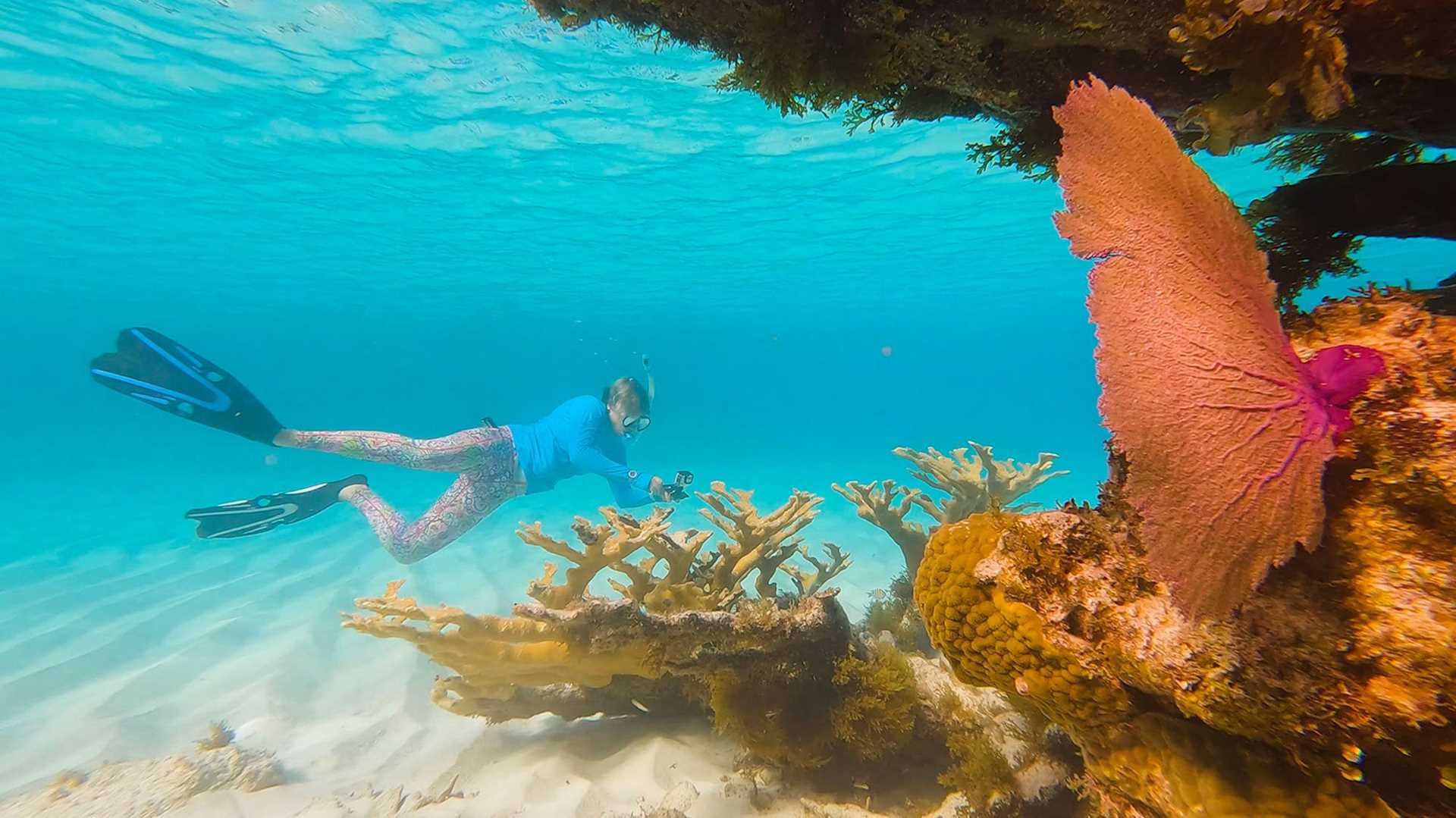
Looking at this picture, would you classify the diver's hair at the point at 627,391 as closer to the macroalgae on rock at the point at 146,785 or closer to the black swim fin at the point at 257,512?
the black swim fin at the point at 257,512

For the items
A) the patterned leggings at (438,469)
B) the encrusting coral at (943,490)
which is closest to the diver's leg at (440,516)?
the patterned leggings at (438,469)

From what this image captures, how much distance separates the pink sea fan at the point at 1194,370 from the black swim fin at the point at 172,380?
9.81m

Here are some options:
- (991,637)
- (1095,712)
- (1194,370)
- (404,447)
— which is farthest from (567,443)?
(1194,370)

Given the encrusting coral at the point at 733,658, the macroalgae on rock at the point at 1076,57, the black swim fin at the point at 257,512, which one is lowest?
the black swim fin at the point at 257,512

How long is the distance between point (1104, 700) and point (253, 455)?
260 ft

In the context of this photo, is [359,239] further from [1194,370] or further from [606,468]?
[1194,370]

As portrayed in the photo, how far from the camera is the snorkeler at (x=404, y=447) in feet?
25.6

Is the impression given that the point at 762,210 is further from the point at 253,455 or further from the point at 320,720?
the point at 253,455

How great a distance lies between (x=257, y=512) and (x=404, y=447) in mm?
2425

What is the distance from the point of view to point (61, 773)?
5.81 m

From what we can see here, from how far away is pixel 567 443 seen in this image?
8.83m

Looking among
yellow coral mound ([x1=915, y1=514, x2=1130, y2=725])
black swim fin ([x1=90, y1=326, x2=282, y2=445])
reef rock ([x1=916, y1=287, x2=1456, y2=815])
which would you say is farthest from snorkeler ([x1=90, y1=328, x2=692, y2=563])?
reef rock ([x1=916, y1=287, x2=1456, y2=815])

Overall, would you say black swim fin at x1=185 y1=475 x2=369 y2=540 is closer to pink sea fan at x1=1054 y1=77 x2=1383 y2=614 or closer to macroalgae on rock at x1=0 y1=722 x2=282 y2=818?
macroalgae on rock at x1=0 y1=722 x2=282 y2=818

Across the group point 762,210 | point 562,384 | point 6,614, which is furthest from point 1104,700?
point 562,384
